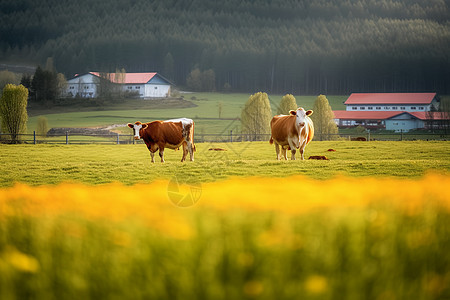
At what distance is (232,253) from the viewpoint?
2984 mm

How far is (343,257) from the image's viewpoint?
3111 mm

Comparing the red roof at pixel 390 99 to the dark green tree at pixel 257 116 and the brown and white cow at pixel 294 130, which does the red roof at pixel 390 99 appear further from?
the brown and white cow at pixel 294 130

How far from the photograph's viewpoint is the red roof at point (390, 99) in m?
133

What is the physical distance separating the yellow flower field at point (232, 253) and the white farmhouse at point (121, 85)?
13179 cm

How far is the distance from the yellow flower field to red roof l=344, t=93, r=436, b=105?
130956 mm

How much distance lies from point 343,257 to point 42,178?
16.1 m

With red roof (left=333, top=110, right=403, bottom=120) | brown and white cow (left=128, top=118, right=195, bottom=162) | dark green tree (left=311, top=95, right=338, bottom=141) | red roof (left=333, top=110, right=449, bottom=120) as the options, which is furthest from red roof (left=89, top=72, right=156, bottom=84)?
brown and white cow (left=128, top=118, right=195, bottom=162)

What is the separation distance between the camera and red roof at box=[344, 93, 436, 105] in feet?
437

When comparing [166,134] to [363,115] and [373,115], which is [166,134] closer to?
[363,115]

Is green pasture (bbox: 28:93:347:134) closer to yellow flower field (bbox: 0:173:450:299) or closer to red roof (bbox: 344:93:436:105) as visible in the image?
red roof (bbox: 344:93:436:105)

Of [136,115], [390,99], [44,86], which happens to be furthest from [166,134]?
[390,99]

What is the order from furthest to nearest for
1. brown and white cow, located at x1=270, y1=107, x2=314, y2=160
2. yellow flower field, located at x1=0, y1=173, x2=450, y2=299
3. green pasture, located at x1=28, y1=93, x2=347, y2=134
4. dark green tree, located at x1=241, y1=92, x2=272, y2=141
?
green pasture, located at x1=28, y1=93, x2=347, y2=134 < dark green tree, located at x1=241, y1=92, x2=272, y2=141 < brown and white cow, located at x1=270, y1=107, x2=314, y2=160 < yellow flower field, located at x1=0, y1=173, x2=450, y2=299

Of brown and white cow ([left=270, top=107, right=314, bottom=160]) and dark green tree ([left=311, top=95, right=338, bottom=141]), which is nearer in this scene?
brown and white cow ([left=270, top=107, right=314, bottom=160])

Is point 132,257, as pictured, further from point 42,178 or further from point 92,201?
point 42,178
